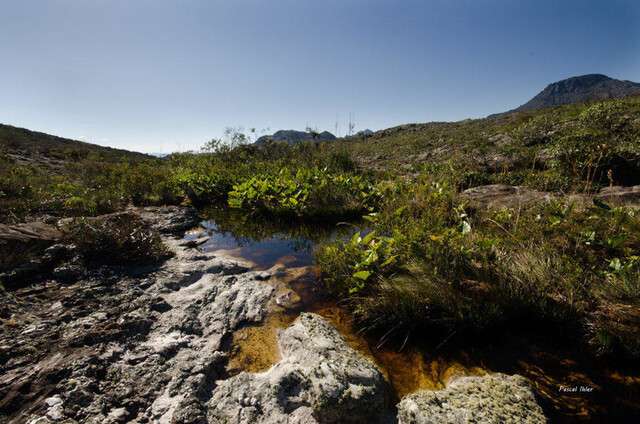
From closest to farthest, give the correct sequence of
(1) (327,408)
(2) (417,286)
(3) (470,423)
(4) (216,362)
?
(3) (470,423), (1) (327,408), (4) (216,362), (2) (417,286)

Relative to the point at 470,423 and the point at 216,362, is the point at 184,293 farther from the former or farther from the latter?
the point at 470,423

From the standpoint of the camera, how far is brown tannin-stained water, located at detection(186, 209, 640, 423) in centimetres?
156

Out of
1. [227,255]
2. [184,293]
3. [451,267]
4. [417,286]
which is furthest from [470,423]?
[227,255]

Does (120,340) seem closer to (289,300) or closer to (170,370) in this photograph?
(170,370)

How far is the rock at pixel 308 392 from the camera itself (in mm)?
1459

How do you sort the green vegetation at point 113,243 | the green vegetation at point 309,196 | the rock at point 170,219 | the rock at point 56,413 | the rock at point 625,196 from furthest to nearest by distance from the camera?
the green vegetation at point 309,196 < the rock at point 170,219 < the rock at point 625,196 < the green vegetation at point 113,243 < the rock at point 56,413

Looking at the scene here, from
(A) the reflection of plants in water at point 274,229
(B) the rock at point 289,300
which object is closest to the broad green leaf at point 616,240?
(B) the rock at point 289,300

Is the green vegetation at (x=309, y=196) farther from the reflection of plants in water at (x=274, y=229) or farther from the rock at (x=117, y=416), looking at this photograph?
the rock at (x=117, y=416)

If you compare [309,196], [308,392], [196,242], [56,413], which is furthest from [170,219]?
[308,392]

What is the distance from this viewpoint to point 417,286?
2.41m

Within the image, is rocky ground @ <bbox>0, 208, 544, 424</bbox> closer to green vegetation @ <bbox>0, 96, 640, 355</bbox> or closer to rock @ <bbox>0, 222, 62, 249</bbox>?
rock @ <bbox>0, 222, 62, 249</bbox>

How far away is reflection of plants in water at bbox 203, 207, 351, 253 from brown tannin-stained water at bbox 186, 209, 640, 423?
5.02 ft

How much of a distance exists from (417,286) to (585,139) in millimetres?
7340

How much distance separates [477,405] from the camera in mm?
1438
